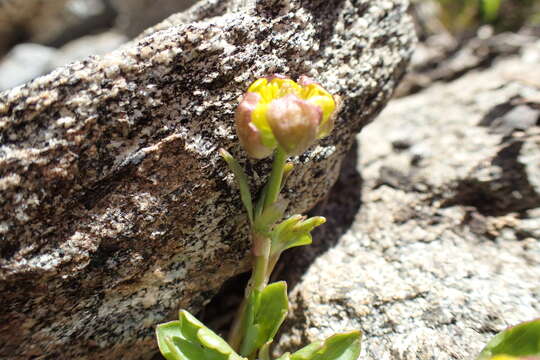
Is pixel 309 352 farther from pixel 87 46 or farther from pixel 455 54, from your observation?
pixel 87 46

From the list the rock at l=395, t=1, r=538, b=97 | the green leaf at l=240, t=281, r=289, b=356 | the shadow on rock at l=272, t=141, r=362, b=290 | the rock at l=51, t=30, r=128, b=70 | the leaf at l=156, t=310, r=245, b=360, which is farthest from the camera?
the rock at l=51, t=30, r=128, b=70

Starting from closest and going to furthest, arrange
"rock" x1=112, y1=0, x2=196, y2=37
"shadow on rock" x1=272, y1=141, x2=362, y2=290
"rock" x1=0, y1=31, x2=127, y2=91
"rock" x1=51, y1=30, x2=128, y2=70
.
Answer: "shadow on rock" x1=272, y1=141, x2=362, y2=290 → "rock" x1=112, y1=0, x2=196, y2=37 → "rock" x1=0, y1=31, x2=127, y2=91 → "rock" x1=51, y1=30, x2=128, y2=70

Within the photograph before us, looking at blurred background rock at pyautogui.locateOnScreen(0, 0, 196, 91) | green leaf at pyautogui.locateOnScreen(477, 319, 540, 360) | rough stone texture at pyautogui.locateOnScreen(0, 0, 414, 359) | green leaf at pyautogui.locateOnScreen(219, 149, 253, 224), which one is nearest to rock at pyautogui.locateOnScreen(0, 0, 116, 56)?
blurred background rock at pyautogui.locateOnScreen(0, 0, 196, 91)

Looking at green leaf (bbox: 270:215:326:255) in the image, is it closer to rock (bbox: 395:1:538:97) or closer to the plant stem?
the plant stem

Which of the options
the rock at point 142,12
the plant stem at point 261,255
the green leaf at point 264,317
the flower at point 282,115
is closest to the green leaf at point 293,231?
the plant stem at point 261,255

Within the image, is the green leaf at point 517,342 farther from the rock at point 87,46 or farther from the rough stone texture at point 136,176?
the rock at point 87,46

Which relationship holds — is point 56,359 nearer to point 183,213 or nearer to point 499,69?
point 183,213

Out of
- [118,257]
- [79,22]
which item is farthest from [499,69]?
[79,22]
